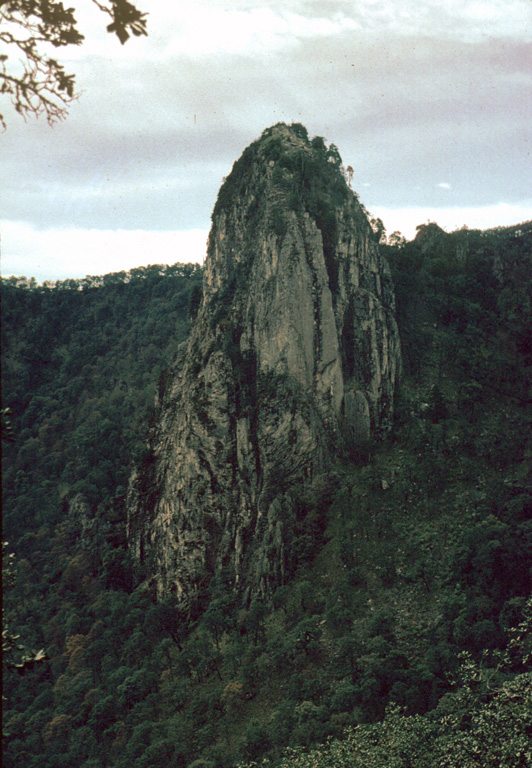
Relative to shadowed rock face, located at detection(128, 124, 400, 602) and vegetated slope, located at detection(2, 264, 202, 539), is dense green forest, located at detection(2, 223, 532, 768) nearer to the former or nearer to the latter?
vegetated slope, located at detection(2, 264, 202, 539)

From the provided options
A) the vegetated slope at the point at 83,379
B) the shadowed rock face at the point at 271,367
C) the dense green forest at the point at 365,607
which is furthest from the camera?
the vegetated slope at the point at 83,379

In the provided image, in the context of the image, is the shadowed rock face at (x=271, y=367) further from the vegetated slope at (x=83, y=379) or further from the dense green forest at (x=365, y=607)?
the vegetated slope at (x=83, y=379)

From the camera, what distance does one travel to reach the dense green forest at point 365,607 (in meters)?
24.5

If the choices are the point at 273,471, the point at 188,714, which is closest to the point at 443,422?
the point at 273,471

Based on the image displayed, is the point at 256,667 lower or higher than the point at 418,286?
lower

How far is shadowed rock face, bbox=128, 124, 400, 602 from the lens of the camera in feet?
138

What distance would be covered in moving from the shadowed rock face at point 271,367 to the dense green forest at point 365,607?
2313mm

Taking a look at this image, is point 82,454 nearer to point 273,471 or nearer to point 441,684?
point 273,471

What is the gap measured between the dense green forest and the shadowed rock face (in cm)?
231

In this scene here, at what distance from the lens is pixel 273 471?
41.8 metres

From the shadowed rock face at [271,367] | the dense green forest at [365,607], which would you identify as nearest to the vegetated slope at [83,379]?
the dense green forest at [365,607]

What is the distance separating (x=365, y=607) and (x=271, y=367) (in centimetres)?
1741

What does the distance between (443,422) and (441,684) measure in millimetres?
19111

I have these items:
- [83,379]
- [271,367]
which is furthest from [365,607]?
[83,379]
